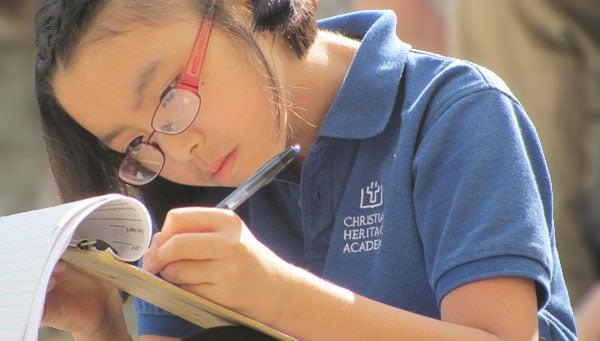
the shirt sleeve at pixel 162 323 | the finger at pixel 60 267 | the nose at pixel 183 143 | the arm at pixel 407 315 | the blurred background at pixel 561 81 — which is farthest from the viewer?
the blurred background at pixel 561 81

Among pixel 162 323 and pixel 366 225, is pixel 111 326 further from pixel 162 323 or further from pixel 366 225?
pixel 366 225

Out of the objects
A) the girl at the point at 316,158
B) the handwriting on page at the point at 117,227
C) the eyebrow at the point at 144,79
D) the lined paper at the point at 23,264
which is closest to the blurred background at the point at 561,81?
the girl at the point at 316,158

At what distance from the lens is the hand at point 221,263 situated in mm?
1321

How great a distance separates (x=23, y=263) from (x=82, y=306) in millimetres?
392

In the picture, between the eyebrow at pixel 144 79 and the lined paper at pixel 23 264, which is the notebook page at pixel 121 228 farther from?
the eyebrow at pixel 144 79

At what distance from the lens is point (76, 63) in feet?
5.66

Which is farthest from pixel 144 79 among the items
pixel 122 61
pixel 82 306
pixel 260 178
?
pixel 82 306

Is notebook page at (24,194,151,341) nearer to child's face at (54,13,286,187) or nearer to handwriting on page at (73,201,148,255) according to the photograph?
handwriting on page at (73,201,148,255)

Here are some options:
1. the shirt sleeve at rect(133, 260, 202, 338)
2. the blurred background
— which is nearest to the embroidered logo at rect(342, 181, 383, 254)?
the shirt sleeve at rect(133, 260, 202, 338)

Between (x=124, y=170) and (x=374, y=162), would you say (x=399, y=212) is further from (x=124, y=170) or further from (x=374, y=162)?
(x=124, y=170)

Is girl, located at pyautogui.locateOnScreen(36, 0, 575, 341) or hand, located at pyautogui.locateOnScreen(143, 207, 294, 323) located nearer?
hand, located at pyautogui.locateOnScreen(143, 207, 294, 323)

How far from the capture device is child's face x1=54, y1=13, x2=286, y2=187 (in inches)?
66.2

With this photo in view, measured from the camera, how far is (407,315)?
4.59 feet

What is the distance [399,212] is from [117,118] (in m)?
0.39
